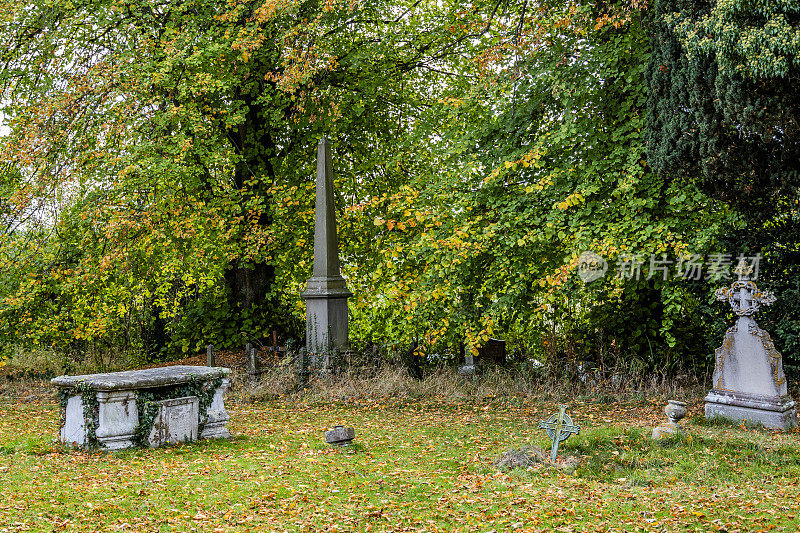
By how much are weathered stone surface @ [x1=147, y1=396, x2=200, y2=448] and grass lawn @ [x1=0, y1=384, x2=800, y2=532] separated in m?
0.15

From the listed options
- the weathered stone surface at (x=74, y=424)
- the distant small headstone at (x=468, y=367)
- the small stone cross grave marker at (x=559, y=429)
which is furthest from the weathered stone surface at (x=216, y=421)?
the distant small headstone at (x=468, y=367)

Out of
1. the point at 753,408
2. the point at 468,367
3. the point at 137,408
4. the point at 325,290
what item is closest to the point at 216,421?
the point at 137,408

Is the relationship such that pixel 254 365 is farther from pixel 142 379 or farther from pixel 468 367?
pixel 142 379

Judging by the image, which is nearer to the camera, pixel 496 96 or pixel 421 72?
pixel 496 96

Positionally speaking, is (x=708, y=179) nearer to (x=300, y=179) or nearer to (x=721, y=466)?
(x=721, y=466)

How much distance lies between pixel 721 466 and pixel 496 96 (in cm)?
589

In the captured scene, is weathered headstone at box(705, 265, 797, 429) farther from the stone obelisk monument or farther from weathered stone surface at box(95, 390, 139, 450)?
weathered stone surface at box(95, 390, 139, 450)

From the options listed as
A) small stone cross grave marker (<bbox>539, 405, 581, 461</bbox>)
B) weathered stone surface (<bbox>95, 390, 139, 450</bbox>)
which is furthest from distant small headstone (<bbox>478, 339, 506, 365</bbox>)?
weathered stone surface (<bbox>95, 390, 139, 450</bbox>)

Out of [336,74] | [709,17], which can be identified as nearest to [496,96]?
[709,17]

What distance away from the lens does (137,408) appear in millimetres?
6773

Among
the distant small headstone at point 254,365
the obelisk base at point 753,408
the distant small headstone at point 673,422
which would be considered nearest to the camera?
the distant small headstone at point 673,422

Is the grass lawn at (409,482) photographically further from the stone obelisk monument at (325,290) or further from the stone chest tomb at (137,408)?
the stone obelisk monument at (325,290)

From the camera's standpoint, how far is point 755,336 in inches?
317
